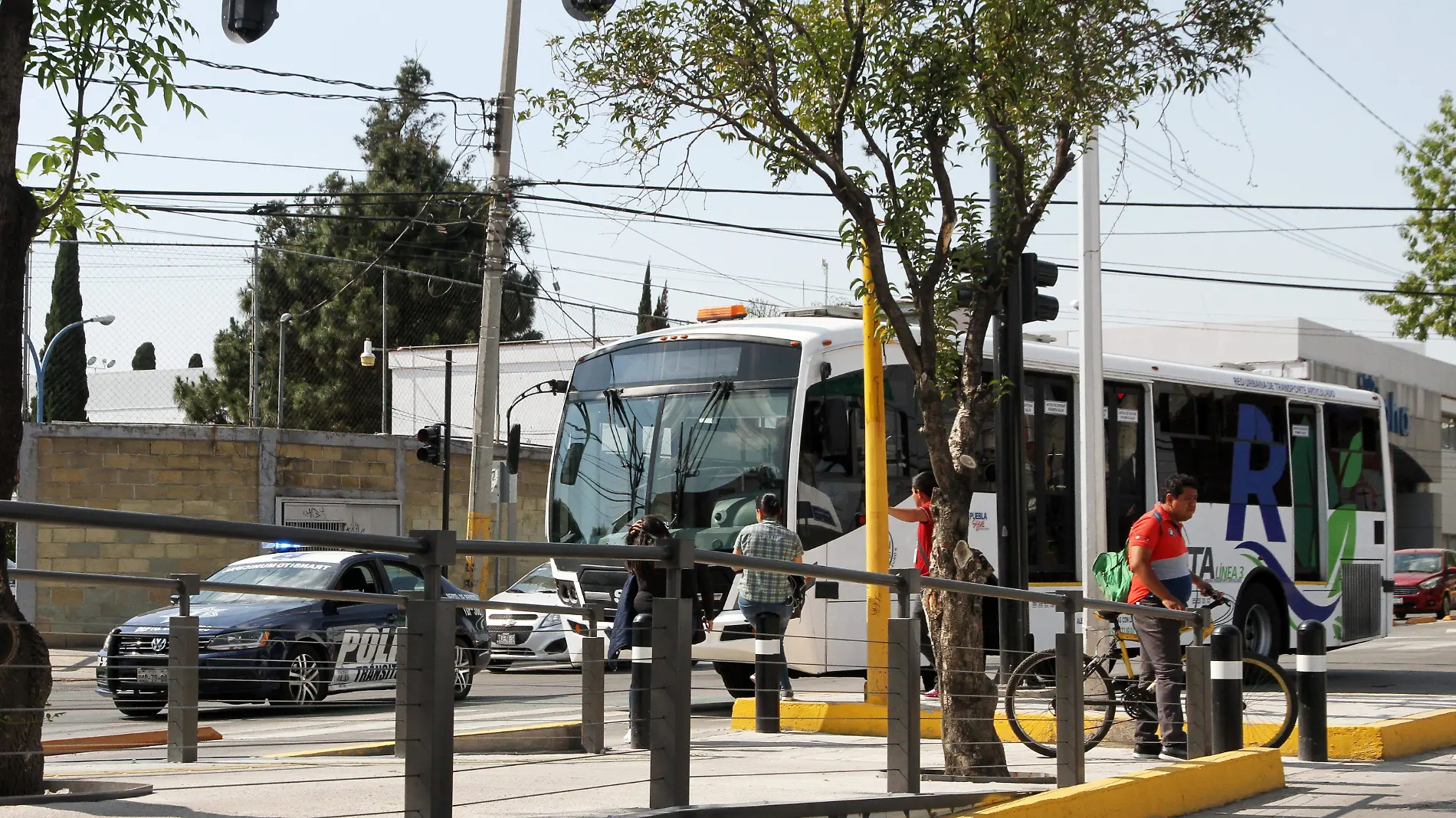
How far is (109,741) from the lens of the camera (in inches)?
356

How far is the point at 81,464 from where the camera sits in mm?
25938

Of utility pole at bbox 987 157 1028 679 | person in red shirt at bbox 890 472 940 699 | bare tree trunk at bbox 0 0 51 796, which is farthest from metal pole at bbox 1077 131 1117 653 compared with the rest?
bare tree trunk at bbox 0 0 51 796

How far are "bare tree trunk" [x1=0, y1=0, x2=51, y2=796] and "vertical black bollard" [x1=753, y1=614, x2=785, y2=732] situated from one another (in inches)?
144

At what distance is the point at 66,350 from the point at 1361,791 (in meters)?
46.1

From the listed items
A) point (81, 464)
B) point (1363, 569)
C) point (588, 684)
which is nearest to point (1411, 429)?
point (1363, 569)

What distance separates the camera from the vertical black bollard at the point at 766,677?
31.8 ft

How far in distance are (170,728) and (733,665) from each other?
793 cm

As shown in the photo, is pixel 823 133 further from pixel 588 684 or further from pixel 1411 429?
pixel 1411 429

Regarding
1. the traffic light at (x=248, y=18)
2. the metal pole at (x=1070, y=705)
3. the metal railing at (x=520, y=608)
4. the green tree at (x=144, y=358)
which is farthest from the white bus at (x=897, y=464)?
the green tree at (x=144, y=358)

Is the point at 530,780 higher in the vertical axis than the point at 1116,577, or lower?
→ lower

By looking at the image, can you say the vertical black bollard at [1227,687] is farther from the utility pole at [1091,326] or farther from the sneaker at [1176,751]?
the utility pole at [1091,326]

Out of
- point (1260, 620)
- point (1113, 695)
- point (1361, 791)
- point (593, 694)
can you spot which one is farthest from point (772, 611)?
point (1260, 620)

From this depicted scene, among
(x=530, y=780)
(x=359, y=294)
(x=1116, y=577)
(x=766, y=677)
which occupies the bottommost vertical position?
(x=530, y=780)

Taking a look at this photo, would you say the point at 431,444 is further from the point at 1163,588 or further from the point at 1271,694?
the point at 1163,588
